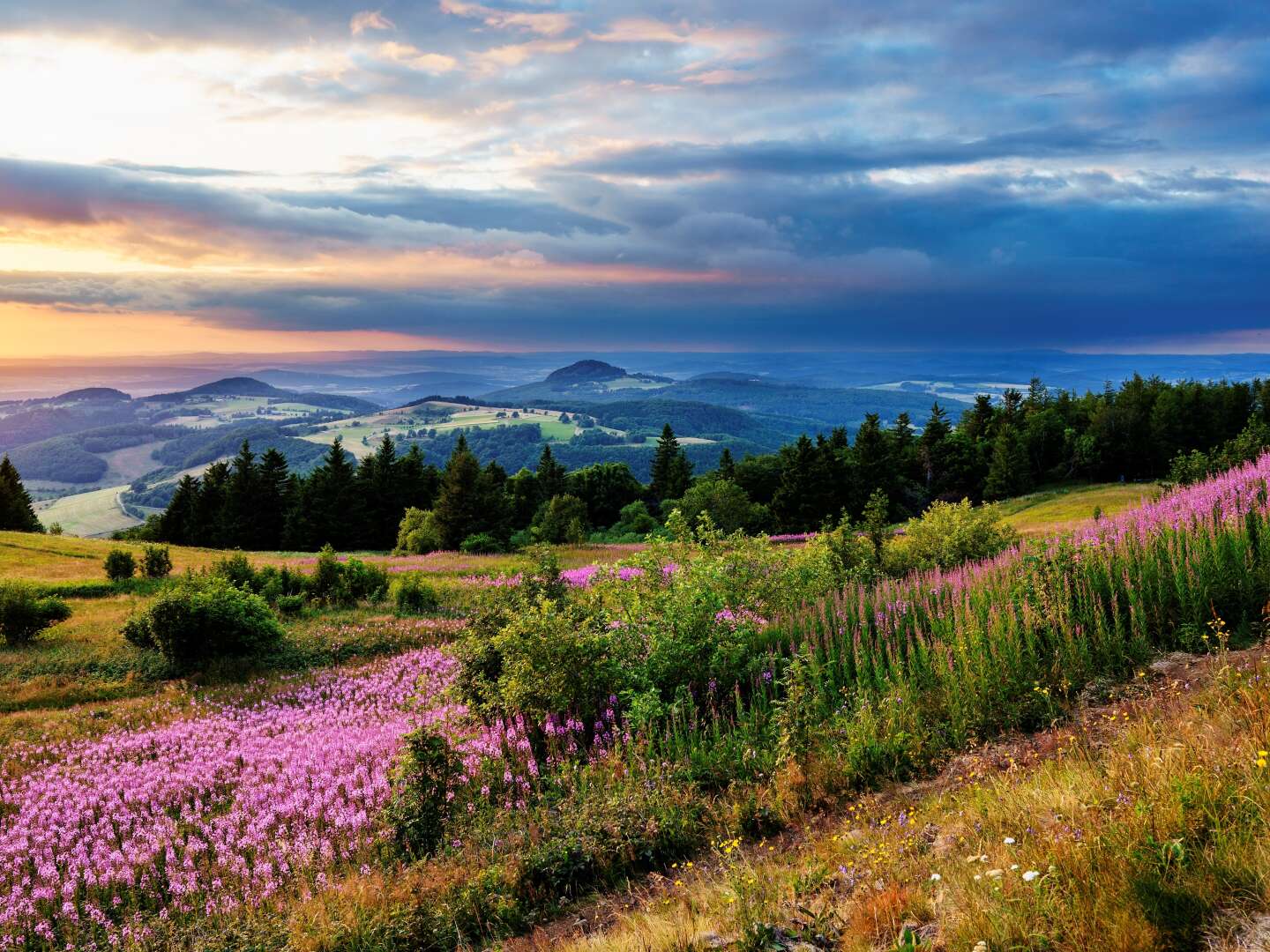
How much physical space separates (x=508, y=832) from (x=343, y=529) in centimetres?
7492

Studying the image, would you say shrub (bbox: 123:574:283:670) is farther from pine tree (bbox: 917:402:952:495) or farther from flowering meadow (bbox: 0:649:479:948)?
pine tree (bbox: 917:402:952:495)

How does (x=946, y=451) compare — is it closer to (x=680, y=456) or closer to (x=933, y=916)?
(x=680, y=456)

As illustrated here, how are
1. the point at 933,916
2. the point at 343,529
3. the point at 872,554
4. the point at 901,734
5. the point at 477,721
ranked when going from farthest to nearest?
the point at 343,529 < the point at 872,554 < the point at 477,721 < the point at 901,734 < the point at 933,916

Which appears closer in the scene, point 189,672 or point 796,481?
point 189,672

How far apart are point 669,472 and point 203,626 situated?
81.3m

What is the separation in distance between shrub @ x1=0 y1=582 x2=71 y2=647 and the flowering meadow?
7.83 meters

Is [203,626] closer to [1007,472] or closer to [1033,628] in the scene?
[1033,628]

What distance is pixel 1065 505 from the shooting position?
49719mm

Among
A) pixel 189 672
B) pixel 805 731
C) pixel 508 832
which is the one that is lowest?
pixel 189 672

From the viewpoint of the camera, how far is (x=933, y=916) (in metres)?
3.71

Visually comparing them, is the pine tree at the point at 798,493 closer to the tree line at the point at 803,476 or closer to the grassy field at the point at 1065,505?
the tree line at the point at 803,476

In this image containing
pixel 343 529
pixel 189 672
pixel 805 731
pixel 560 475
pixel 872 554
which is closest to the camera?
pixel 805 731

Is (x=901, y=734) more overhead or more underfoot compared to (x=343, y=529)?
more overhead

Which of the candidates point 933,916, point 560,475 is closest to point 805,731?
point 933,916
